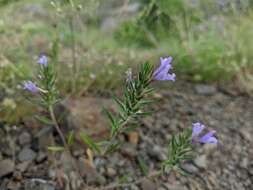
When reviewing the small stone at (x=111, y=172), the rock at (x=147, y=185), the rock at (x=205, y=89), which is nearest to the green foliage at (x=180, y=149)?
the rock at (x=147, y=185)

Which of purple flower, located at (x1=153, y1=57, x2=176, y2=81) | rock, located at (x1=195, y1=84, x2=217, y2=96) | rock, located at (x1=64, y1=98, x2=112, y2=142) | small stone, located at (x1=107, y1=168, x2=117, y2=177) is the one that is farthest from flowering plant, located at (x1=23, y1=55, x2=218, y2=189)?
rock, located at (x1=195, y1=84, x2=217, y2=96)

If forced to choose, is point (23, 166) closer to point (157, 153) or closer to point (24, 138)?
point (24, 138)

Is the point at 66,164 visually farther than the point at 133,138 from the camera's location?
No

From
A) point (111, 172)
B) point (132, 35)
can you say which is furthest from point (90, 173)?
point (132, 35)

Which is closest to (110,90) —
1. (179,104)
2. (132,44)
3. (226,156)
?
(179,104)

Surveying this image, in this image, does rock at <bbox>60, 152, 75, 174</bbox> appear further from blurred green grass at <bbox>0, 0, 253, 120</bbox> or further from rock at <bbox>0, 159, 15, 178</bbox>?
blurred green grass at <bbox>0, 0, 253, 120</bbox>

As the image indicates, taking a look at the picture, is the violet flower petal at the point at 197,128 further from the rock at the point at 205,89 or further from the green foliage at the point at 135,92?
the rock at the point at 205,89

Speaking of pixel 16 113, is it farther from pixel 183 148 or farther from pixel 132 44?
pixel 132 44
